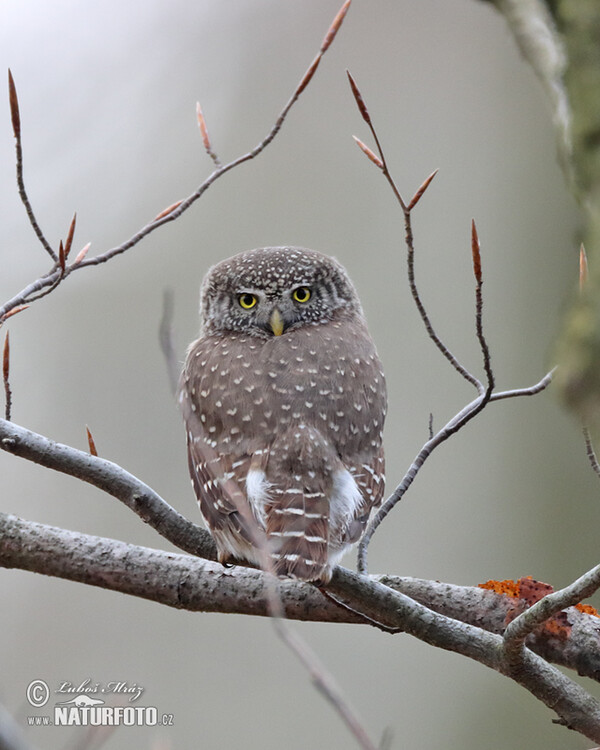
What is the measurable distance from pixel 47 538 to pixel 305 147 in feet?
23.7

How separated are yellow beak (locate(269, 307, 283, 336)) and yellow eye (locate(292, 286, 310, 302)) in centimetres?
16

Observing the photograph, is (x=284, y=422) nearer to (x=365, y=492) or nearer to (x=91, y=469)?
(x=365, y=492)

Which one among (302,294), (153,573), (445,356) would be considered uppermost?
(302,294)

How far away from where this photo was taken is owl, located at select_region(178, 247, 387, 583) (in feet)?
7.76

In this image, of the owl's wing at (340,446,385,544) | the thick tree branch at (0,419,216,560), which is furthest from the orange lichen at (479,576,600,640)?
the thick tree branch at (0,419,216,560)

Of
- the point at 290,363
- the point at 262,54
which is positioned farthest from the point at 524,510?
the point at 262,54

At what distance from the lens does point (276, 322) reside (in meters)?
3.09

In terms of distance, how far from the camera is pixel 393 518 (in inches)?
290

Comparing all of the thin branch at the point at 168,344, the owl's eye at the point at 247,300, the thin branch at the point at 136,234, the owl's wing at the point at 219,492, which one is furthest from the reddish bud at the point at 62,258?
the owl's eye at the point at 247,300

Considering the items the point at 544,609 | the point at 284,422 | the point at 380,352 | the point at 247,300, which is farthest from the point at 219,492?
the point at 380,352

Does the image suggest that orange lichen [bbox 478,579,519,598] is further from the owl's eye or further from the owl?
the owl's eye

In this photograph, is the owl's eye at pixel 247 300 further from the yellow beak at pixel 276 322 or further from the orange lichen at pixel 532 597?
the orange lichen at pixel 532 597

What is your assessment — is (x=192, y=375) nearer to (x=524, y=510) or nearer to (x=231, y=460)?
(x=231, y=460)

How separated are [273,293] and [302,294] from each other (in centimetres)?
14
